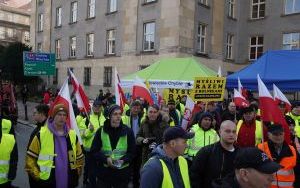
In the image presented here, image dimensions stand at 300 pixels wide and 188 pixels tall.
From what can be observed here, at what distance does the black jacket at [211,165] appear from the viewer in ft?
14.9

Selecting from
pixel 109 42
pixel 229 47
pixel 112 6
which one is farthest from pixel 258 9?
pixel 109 42

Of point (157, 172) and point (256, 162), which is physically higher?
point (256, 162)

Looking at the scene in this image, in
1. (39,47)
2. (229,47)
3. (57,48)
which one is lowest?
(229,47)

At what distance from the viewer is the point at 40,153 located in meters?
4.82

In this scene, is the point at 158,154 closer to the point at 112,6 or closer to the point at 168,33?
the point at 168,33

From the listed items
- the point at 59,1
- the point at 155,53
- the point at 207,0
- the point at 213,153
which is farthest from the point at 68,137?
the point at 59,1

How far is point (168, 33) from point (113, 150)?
2147cm

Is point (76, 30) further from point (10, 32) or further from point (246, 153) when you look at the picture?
point (10, 32)

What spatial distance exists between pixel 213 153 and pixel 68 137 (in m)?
1.76

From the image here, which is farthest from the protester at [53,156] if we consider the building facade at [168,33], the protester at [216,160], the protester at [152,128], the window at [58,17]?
the window at [58,17]

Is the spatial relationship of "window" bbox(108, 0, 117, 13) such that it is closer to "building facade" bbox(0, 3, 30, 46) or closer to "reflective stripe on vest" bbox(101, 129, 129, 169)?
"reflective stripe on vest" bbox(101, 129, 129, 169)

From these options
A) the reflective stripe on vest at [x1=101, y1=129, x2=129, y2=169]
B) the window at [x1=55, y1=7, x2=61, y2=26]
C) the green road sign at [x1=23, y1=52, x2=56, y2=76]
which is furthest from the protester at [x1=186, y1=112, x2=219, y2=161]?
the window at [x1=55, y1=7, x2=61, y2=26]

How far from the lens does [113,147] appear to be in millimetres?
5652

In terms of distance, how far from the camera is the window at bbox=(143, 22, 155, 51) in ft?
92.7
